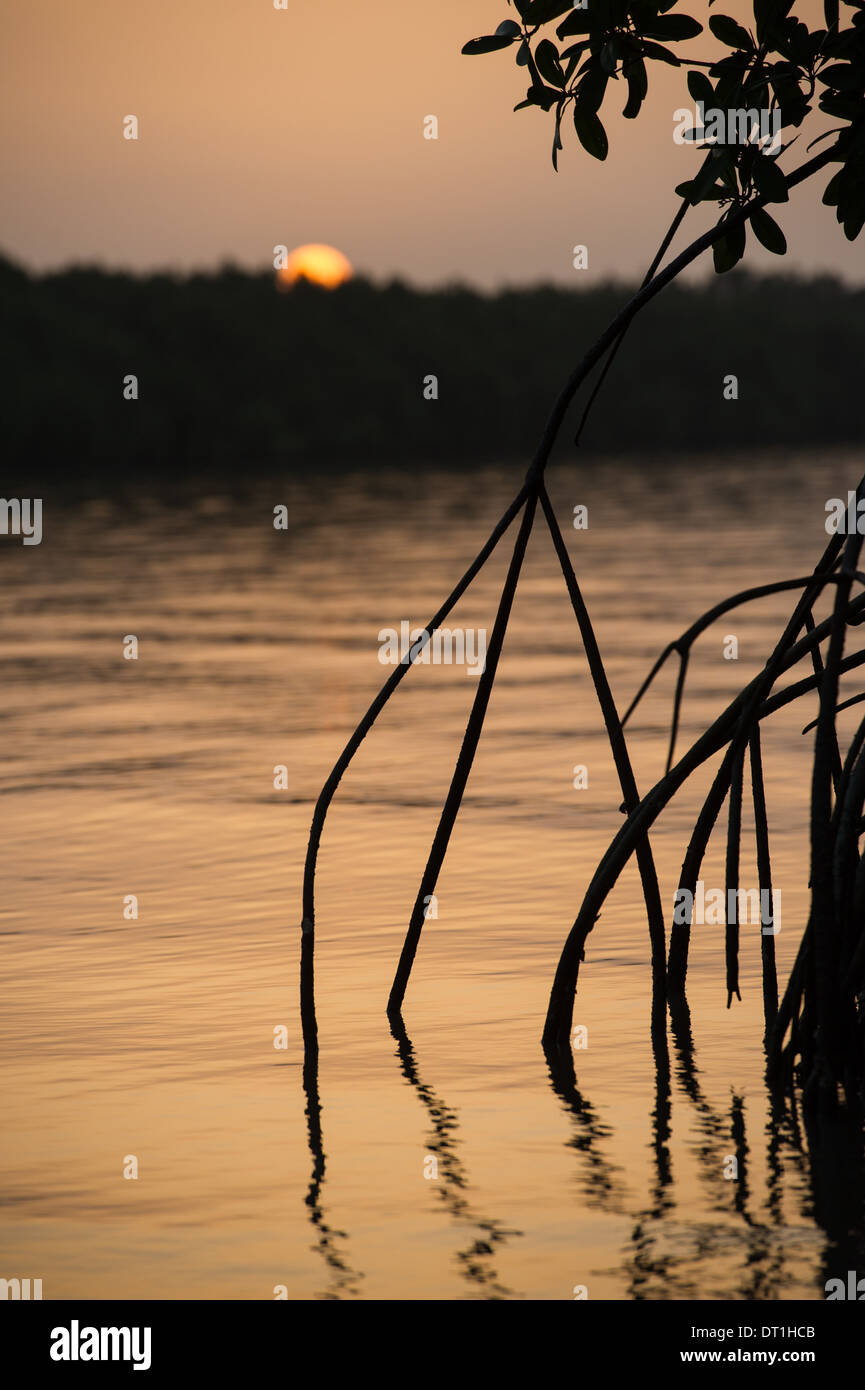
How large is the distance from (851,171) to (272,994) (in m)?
3.53

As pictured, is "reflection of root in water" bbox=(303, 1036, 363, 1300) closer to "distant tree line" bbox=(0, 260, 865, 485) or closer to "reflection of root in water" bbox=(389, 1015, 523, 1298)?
"reflection of root in water" bbox=(389, 1015, 523, 1298)

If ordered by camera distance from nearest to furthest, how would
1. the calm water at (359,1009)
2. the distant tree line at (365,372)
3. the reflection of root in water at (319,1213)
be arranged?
the reflection of root in water at (319,1213) → the calm water at (359,1009) → the distant tree line at (365,372)

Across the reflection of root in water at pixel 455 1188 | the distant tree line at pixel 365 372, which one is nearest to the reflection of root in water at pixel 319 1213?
the reflection of root in water at pixel 455 1188

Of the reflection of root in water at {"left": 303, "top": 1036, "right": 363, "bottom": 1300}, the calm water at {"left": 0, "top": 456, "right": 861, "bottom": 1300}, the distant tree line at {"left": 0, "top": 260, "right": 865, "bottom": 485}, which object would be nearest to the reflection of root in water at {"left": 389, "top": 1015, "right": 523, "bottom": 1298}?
the calm water at {"left": 0, "top": 456, "right": 861, "bottom": 1300}

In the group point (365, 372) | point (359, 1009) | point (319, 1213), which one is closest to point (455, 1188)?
point (319, 1213)

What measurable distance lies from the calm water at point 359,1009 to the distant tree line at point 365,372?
123 ft

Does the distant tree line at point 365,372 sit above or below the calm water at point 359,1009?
above

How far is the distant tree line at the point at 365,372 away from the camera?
188 ft

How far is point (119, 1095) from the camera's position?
684cm

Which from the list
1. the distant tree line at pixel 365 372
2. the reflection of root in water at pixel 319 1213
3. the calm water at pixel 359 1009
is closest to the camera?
the reflection of root in water at pixel 319 1213

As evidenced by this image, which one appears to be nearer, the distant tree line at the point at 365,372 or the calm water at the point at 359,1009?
the calm water at the point at 359,1009

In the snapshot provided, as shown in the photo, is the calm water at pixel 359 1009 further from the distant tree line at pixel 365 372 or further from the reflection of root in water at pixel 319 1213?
the distant tree line at pixel 365 372

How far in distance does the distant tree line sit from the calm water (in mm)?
37429
